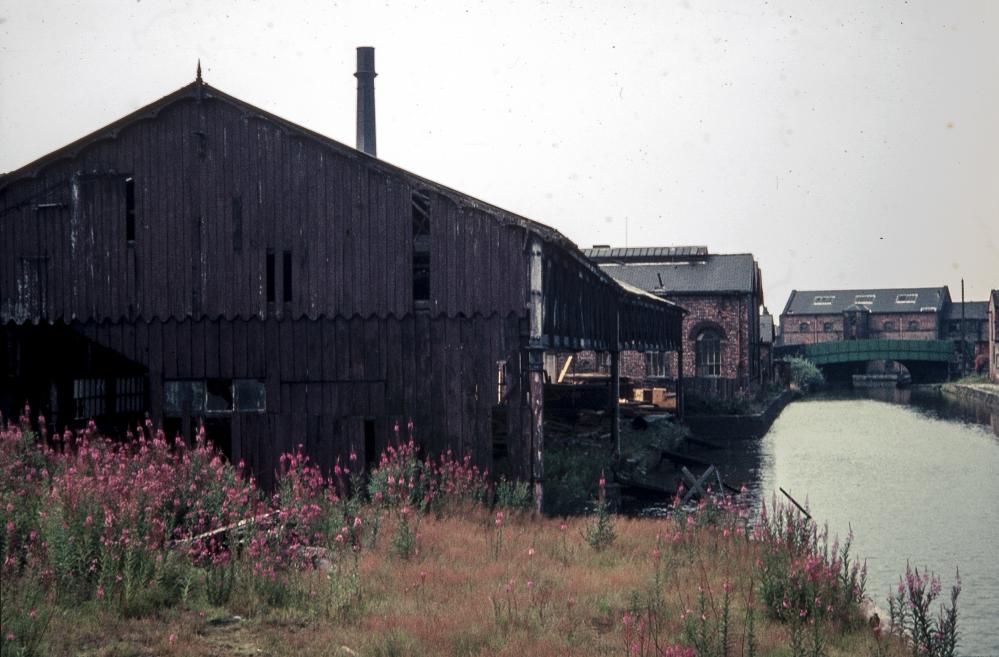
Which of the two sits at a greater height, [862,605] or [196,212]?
[196,212]

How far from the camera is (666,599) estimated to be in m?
9.08

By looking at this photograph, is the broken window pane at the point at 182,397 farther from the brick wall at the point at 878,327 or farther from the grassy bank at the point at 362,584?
the brick wall at the point at 878,327

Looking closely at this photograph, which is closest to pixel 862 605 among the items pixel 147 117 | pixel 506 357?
pixel 506 357

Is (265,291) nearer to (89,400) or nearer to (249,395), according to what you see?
(249,395)

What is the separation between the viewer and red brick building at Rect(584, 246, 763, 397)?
4384 centimetres

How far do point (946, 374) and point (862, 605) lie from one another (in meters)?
68.7

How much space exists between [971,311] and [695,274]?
188 feet

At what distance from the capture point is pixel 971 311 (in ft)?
303

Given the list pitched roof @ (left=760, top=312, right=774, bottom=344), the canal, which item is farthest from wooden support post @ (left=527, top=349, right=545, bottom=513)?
pitched roof @ (left=760, top=312, right=774, bottom=344)

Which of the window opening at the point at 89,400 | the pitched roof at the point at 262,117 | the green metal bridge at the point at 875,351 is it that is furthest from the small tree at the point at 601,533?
the green metal bridge at the point at 875,351

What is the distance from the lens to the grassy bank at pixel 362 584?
7504mm

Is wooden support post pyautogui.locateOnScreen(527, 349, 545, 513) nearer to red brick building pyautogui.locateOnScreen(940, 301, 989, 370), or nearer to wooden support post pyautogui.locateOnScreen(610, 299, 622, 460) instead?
wooden support post pyautogui.locateOnScreen(610, 299, 622, 460)

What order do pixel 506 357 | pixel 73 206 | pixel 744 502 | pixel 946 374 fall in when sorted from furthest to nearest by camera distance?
pixel 946 374
pixel 744 502
pixel 73 206
pixel 506 357

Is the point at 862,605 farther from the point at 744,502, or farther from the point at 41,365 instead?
the point at 41,365
